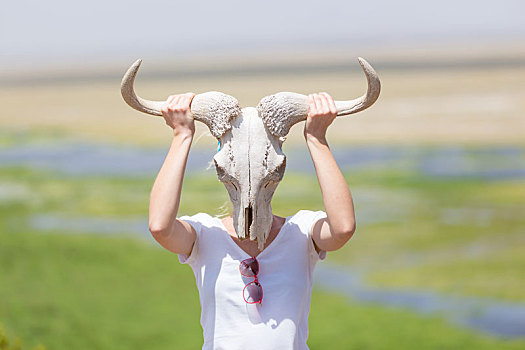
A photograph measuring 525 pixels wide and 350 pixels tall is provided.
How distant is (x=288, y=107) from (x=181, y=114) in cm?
48

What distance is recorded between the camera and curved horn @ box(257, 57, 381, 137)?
323cm

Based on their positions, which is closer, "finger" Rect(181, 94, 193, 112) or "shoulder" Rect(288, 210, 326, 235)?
"finger" Rect(181, 94, 193, 112)

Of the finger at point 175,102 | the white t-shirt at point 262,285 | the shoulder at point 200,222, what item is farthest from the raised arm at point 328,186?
the finger at point 175,102

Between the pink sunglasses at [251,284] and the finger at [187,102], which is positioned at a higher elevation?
the finger at [187,102]

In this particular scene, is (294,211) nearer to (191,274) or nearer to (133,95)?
(191,274)

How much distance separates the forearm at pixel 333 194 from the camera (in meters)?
3.16

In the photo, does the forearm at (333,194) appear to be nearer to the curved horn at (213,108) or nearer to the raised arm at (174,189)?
the curved horn at (213,108)

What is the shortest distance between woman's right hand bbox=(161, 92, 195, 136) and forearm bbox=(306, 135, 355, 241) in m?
0.55

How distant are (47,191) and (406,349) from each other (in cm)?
1421

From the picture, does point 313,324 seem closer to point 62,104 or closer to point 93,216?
point 93,216

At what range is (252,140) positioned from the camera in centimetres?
326

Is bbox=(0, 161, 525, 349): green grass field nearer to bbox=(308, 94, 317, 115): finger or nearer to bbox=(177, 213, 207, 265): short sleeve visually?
bbox=(177, 213, 207, 265): short sleeve

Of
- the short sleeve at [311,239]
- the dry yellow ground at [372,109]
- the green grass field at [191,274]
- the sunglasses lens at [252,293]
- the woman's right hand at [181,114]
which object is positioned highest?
the dry yellow ground at [372,109]

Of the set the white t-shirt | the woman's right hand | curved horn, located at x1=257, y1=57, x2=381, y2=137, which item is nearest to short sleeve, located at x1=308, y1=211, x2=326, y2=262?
the white t-shirt
